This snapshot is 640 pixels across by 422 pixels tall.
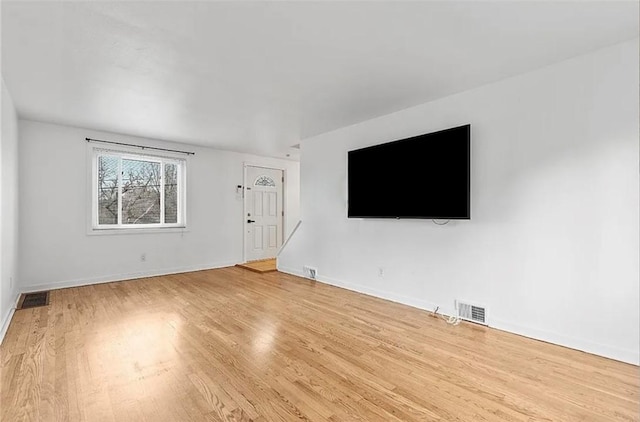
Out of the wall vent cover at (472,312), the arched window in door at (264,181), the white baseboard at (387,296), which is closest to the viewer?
the wall vent cover at (472,312)

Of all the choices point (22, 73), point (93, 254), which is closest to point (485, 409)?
point (22, 73)

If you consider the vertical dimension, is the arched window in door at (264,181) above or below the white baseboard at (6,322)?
above

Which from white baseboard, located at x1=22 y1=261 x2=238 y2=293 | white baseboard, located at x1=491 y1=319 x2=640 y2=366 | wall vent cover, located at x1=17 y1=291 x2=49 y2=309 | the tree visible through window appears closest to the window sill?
the tree visible through window

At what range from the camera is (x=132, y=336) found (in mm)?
2746

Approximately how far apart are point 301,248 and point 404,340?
2.86 m

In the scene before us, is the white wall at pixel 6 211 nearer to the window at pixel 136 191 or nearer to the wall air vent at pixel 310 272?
the window at pixel 136 191

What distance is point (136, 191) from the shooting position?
17.0 ft

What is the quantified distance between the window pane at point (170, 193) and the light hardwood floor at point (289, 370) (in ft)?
7.57

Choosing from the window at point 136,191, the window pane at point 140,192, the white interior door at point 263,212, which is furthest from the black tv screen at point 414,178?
the window pane at point 140,192

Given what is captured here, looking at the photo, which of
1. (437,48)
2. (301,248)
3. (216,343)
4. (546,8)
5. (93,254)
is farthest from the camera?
(301,248)

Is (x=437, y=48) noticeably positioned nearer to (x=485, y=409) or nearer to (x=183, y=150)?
(x=485, y=409)

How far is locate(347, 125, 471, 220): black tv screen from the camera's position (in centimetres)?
308

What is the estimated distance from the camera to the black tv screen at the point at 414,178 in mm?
3078

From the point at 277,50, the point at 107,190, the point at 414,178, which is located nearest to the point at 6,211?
the point at 107,190
